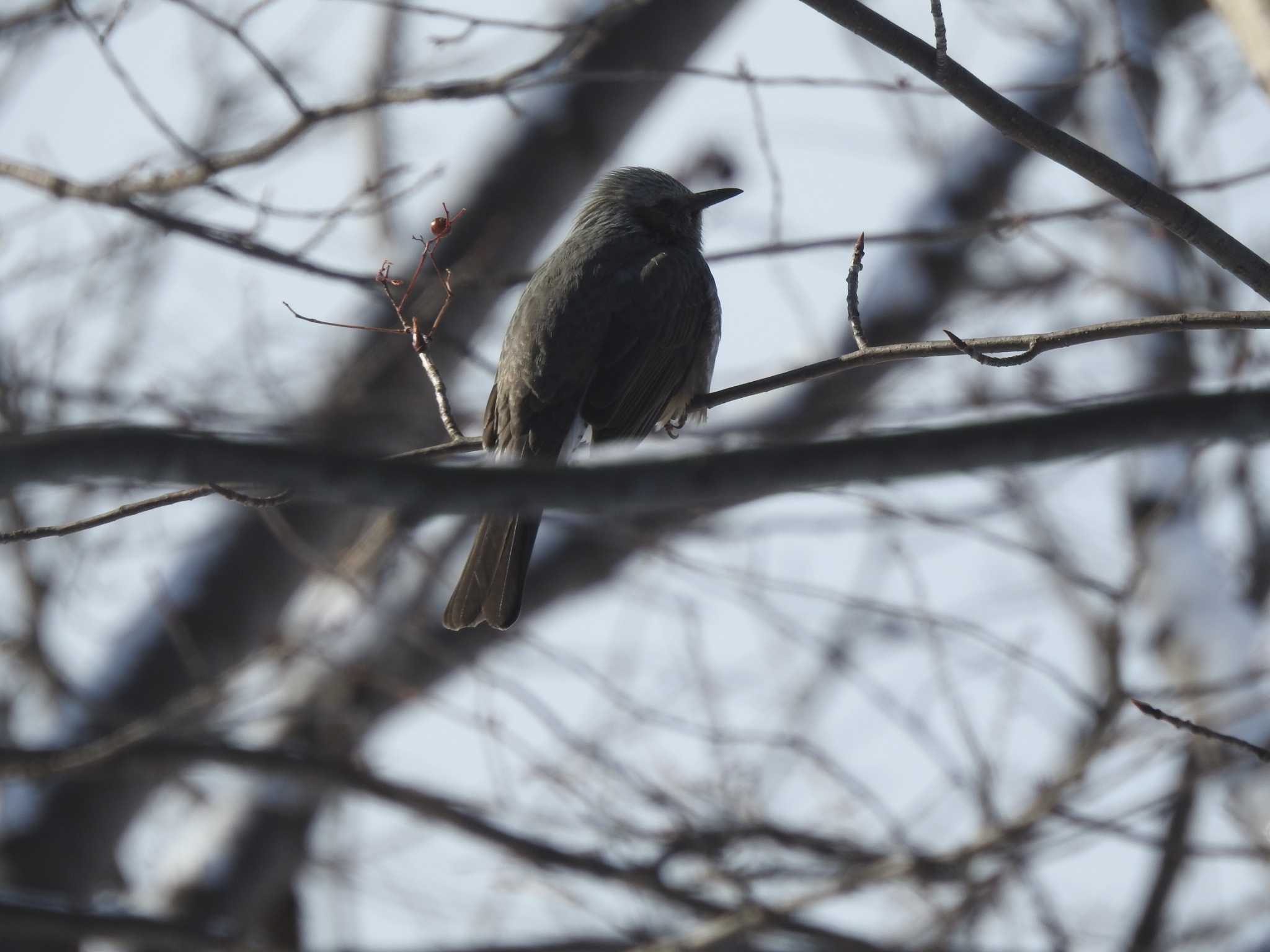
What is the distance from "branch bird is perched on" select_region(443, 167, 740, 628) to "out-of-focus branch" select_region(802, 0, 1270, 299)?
1.64 m

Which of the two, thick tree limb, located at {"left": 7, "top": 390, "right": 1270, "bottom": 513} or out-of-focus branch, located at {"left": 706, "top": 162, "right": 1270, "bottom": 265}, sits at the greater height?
out-of-focus branch, located at {"left": 706, "top": 162, "right": 1270, "bottom": 265}

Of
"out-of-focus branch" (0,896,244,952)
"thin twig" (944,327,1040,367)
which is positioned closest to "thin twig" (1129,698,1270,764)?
"thin twig" (944,327,1040,367)

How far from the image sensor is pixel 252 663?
4.81m

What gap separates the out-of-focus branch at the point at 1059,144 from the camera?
7.86 ft

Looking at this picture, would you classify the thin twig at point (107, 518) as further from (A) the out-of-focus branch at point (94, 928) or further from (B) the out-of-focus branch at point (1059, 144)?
(A) the out-of-focus branch at point (94, 928)

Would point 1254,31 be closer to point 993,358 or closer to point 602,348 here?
point 993,358

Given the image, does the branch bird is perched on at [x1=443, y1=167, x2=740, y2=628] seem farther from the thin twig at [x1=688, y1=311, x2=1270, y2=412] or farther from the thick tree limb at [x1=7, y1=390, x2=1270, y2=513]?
the thick tree limb at [x1=7, y1=390, x2=1270, y2=513]

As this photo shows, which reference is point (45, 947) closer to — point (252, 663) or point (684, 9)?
point (252, 663)

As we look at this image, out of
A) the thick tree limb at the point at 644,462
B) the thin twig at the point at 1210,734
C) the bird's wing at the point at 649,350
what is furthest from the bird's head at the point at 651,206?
the thick tree limb at the point at 644,462

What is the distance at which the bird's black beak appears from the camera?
190 inches

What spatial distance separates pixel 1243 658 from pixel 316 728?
459 centimetres

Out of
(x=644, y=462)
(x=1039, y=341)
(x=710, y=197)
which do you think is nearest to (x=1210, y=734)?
(x=1039, y=341)

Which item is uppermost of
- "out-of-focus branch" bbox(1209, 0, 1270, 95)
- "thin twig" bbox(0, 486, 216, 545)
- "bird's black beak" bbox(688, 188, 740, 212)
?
"bird's black beak" bbox(688, 188, 740, 212)

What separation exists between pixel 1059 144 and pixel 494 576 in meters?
1.77
